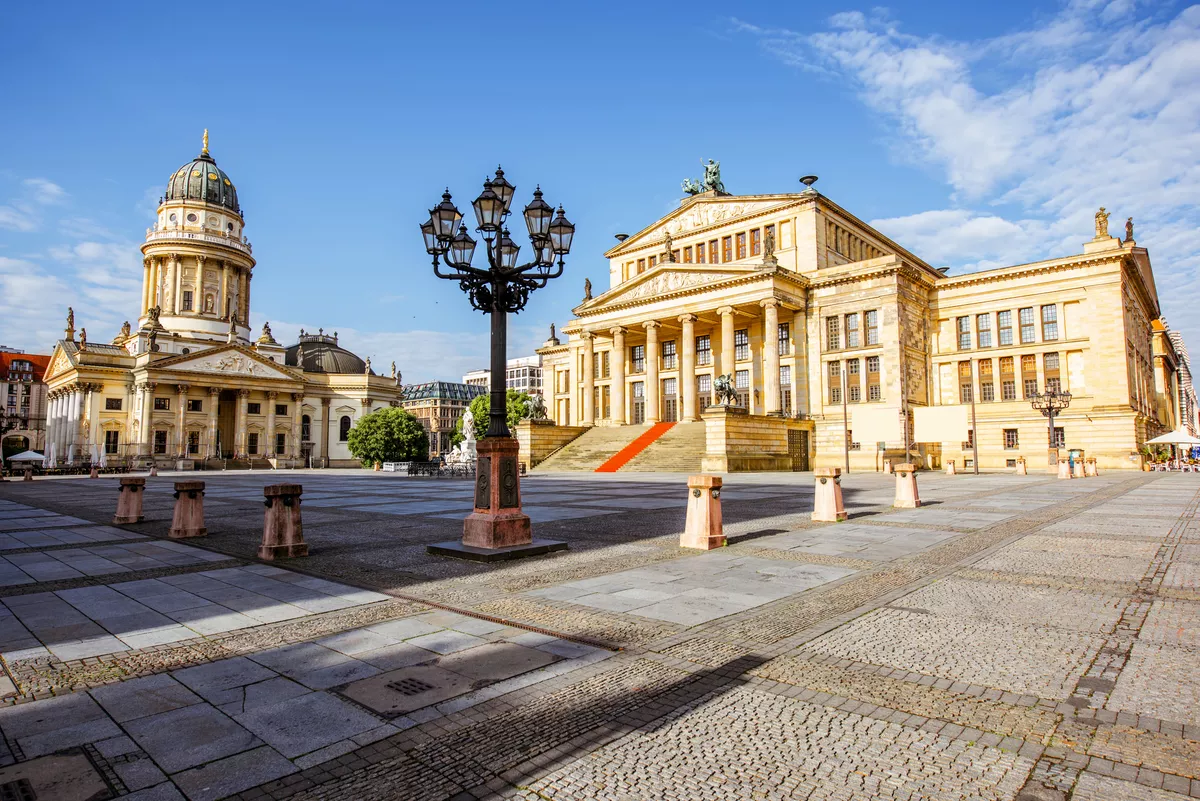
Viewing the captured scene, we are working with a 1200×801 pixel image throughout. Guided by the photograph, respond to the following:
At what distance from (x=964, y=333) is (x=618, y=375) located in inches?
1081

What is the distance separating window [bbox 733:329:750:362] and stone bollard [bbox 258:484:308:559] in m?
48.6

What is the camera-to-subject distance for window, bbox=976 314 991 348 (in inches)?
2012

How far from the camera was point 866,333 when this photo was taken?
4866 cm

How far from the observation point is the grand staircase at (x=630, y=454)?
42.1m

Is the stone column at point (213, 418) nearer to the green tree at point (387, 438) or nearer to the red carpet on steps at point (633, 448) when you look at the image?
the green tree at point (387, 438)

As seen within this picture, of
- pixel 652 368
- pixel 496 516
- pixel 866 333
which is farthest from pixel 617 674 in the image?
pixel 652 368

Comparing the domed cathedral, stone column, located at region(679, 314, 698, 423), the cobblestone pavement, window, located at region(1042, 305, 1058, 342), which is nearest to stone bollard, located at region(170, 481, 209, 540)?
the cobblestone pavement

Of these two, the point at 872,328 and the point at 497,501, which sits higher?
the point at 872,328

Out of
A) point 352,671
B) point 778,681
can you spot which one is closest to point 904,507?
point 778,681

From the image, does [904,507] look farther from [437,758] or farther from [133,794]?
[133,794]

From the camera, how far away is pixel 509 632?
19.5 feet

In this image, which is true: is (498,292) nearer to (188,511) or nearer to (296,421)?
(188,511)

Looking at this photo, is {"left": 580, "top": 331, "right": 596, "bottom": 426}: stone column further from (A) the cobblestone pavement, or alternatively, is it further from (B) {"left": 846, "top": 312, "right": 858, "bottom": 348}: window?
(A) the cobblestone pavement

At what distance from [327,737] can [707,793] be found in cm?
217
